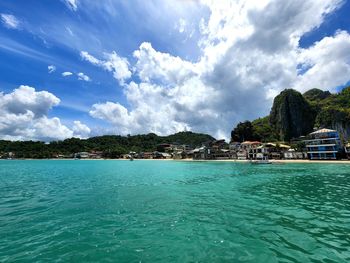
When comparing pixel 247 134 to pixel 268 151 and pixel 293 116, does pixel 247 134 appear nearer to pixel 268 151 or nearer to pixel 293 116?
pixel 293 116

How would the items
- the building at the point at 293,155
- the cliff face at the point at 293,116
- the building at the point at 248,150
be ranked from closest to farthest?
the building at the point at 293,155, the building at the point at 248,150, the cliff face at the point at 293,116

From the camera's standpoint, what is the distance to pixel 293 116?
137000 mm

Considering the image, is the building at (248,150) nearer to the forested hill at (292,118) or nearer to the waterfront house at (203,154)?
the waterfront house at (203,154)

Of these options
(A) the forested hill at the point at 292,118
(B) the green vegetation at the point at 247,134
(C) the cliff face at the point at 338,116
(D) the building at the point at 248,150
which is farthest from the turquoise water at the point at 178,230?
(A) the forested hill at the point at 292,118

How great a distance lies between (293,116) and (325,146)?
2660 inches

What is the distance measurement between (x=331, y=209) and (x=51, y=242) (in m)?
16.5

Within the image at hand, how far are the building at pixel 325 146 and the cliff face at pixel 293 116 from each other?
59.7 m

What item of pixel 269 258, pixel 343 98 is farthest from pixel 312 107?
pixel 269 258

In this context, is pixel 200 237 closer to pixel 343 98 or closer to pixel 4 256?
pixel 4 256

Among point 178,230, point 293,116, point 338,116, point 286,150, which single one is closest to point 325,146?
point 286,150

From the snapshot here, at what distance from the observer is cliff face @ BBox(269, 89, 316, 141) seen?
136625 mm

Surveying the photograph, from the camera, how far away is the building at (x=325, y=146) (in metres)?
73.4

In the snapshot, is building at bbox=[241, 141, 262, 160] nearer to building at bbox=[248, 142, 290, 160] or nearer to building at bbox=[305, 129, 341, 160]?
building at bbox=[248, 142, 290, 160]

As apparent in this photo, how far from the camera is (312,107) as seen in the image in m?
145
